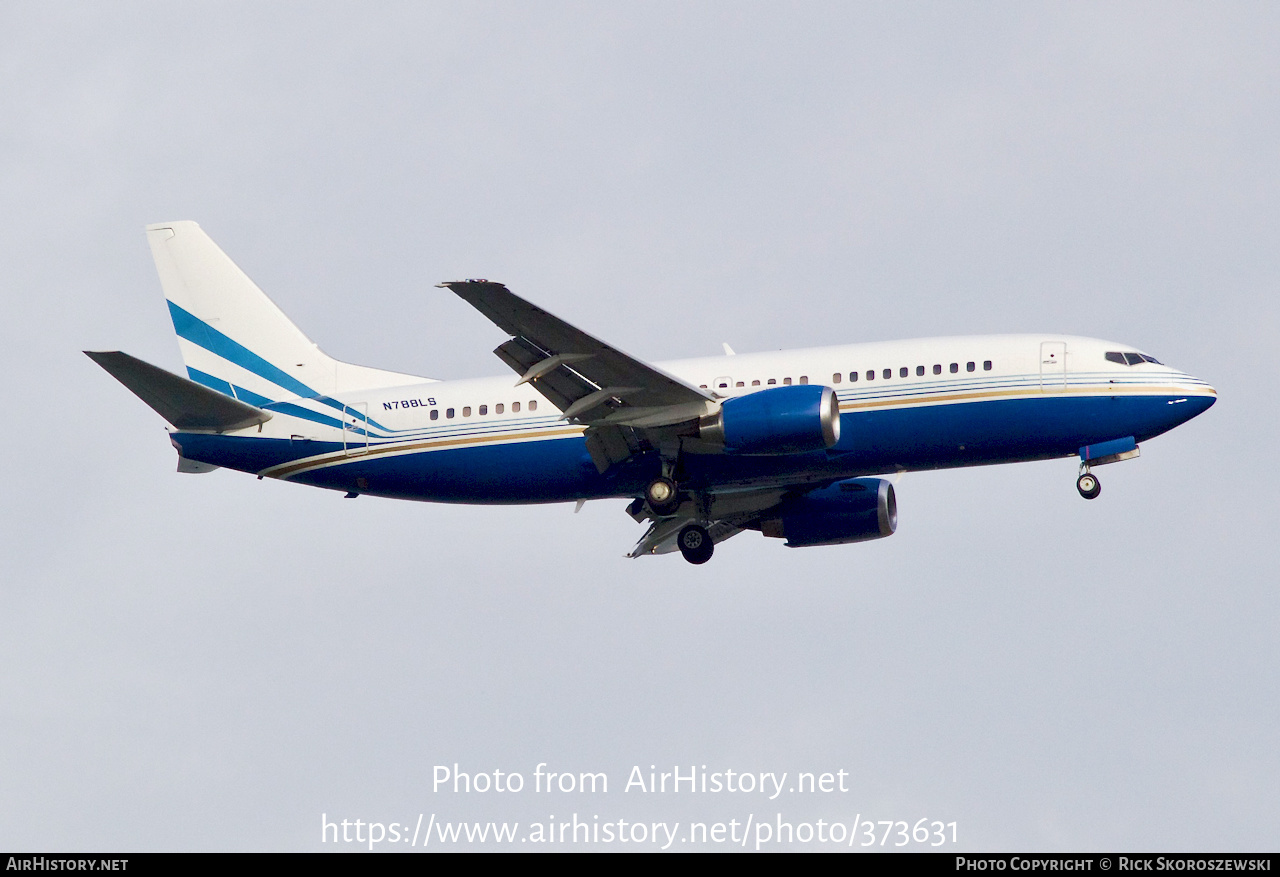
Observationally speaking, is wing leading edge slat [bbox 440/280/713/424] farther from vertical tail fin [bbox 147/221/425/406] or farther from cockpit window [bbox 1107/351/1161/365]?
cockpit window [bbox 1107/351/1161/365]

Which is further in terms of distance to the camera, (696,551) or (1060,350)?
(696,551)

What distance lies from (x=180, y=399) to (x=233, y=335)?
4.64 metres

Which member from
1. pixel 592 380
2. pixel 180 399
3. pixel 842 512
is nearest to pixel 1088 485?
pixel 842 512

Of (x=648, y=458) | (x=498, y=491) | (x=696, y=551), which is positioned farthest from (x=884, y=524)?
(x=498, y=491)

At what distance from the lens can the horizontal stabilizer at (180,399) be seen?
3781 centimetres

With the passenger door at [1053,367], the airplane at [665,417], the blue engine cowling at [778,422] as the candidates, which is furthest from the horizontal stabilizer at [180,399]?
the passenger door at [1053,367]

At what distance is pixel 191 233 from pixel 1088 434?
25705mm

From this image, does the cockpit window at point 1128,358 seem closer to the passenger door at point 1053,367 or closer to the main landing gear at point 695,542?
the passenger door at point 1053,367

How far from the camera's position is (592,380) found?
1478 inches

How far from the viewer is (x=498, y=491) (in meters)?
40.5

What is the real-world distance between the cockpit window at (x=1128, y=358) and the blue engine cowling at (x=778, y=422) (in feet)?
23.3
